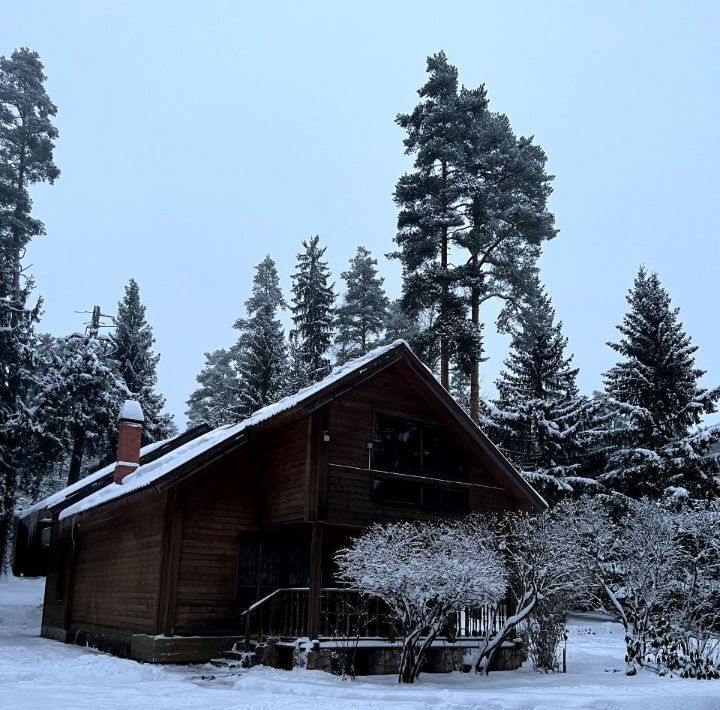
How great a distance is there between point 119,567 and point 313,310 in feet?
86.7

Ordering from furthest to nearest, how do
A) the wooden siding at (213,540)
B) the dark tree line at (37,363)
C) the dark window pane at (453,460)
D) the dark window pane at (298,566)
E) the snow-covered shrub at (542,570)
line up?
the dark tree line at (37,363) < the dark window pane at (453,460) < the dark window pane at (298,566) < the wooden siding at (213,540) < the snow-covered shrub at (542,570)

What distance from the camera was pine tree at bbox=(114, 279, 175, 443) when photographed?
40.7m

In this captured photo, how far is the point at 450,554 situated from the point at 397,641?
2.80 meters

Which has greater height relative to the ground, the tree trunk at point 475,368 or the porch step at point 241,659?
the tree trunk at point 475,368

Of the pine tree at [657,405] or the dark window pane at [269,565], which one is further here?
the pine tree at [657,405]

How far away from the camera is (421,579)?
46.0 feet

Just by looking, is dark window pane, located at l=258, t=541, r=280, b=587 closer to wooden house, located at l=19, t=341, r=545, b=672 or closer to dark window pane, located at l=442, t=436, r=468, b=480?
wooden house, located at l=19, t=341, r=545, b=672

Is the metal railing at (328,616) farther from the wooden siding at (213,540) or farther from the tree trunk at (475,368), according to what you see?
the tree trunk at (475,368)

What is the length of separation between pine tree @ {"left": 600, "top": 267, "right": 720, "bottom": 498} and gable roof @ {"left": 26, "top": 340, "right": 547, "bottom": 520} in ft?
31.5

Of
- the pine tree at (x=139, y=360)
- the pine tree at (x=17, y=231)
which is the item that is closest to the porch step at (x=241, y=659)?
the pine tree at (x=17, y=231)

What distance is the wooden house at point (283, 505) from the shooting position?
1692 cm

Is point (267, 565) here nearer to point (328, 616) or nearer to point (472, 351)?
point (328, 616)

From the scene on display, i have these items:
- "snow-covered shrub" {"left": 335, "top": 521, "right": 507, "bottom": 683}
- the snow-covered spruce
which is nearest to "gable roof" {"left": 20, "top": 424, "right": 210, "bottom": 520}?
"snow-covered shrub" {"left": 335, "top": 521, "right": 507, "bottom": 683}

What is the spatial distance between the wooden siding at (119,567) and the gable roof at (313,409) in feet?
1.77
